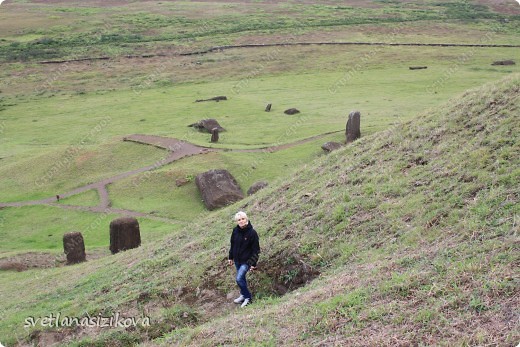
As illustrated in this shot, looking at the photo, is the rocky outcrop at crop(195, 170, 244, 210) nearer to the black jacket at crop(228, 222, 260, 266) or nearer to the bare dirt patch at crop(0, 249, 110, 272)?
the bare dirt patch at crop(0, 249, 110, 272)

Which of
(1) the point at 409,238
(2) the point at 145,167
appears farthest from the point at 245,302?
(2) the point at 145,167

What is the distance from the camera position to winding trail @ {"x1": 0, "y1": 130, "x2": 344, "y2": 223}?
34.9 m

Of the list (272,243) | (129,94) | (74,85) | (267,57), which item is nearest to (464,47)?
(267,57)

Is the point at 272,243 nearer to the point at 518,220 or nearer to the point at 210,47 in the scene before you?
the point at 518,220

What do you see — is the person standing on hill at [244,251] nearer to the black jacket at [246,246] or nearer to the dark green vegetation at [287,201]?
the black jacket at [246,246]

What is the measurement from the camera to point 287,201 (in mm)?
18969

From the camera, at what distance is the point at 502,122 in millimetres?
16500

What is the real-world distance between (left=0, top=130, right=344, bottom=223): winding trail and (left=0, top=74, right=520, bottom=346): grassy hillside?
41.0ft

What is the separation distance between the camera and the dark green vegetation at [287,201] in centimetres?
1057

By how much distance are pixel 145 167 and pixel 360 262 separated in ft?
97.0

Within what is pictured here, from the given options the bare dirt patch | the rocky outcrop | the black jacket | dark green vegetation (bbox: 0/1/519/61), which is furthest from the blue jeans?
dark green vegetation (bbox: 0/1/519/61)

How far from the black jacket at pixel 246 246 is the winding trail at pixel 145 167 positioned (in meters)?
19.1

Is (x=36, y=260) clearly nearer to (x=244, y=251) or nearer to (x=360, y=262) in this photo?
(x=244, y=251)

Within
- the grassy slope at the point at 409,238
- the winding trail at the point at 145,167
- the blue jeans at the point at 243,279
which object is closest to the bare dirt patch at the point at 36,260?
the winding trail at the point at 145,167
